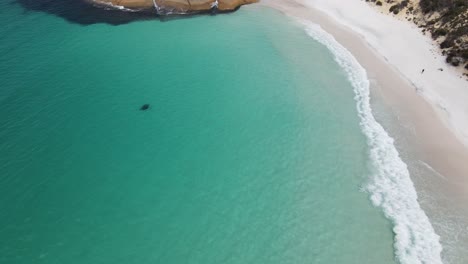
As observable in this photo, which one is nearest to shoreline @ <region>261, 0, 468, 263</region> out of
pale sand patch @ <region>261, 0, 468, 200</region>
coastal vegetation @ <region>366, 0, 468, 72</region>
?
pale sand patch @ <region>261, 0, 468, 200</region>

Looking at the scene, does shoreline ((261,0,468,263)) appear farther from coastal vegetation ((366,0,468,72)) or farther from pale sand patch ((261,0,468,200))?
coastal vegetation ((366,0,468,72))

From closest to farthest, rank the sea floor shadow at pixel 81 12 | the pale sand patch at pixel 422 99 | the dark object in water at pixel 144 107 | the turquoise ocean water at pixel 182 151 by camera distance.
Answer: the turquoise ocean water at pixel 182 151
the pale sand patch at pixel 422 99
the dark object in water at pixel 144 107
the sea floor shadow at pixel 81 12

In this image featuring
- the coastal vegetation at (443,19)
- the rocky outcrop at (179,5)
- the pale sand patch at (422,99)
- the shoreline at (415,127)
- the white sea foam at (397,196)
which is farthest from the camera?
the rocky outcrop at (179,5)

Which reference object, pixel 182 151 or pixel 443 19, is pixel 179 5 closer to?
pixel 182 151

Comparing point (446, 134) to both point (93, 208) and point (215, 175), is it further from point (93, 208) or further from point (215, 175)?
point (93, 208)

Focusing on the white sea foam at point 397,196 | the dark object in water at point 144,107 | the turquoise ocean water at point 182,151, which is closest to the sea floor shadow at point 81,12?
the turquoise ocean water at point 182,151

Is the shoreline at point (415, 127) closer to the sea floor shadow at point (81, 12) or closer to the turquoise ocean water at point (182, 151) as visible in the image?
the turquoise ocean water at point (182, 151)

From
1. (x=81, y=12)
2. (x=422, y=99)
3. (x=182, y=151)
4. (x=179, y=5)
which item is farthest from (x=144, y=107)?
(x=422, y=99)
